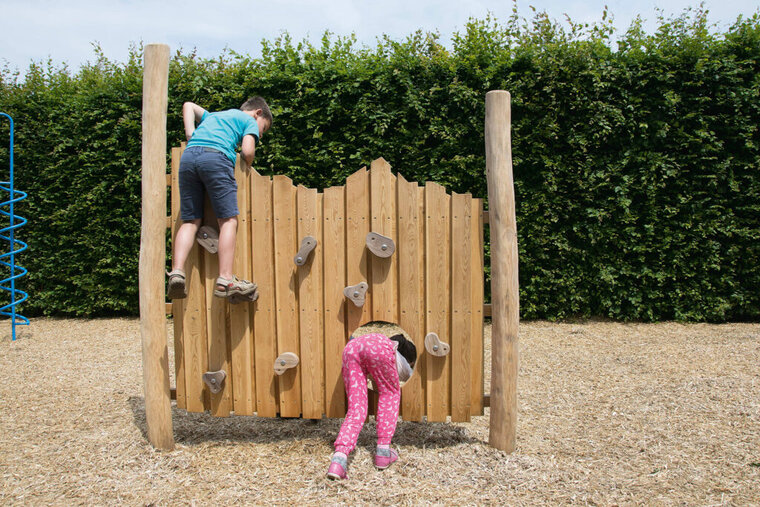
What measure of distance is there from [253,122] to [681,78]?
5399mm

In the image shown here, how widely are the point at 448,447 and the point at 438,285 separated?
108cm

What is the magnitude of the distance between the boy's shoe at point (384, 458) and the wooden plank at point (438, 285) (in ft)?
1.32

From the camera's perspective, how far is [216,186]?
319 cm

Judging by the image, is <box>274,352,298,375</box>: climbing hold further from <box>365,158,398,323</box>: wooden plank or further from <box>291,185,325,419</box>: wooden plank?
<box>365,158,398,323</box>: wooden plank

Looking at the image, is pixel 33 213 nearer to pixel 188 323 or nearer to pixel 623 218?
pixel 188 323

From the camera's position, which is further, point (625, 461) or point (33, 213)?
point (33, 213)

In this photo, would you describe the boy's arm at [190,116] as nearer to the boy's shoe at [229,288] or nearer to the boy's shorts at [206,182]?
the boy's shorts at [206,182]

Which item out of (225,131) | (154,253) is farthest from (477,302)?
(154,253)

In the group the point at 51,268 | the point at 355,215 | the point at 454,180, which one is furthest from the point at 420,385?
the point at 51,268

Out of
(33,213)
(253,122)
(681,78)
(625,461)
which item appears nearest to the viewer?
(625,461)

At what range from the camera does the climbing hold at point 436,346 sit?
10.5ft

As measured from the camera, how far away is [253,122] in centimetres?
341

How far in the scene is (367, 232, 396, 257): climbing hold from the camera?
3213mm

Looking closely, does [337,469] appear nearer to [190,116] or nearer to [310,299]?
[310,299]
